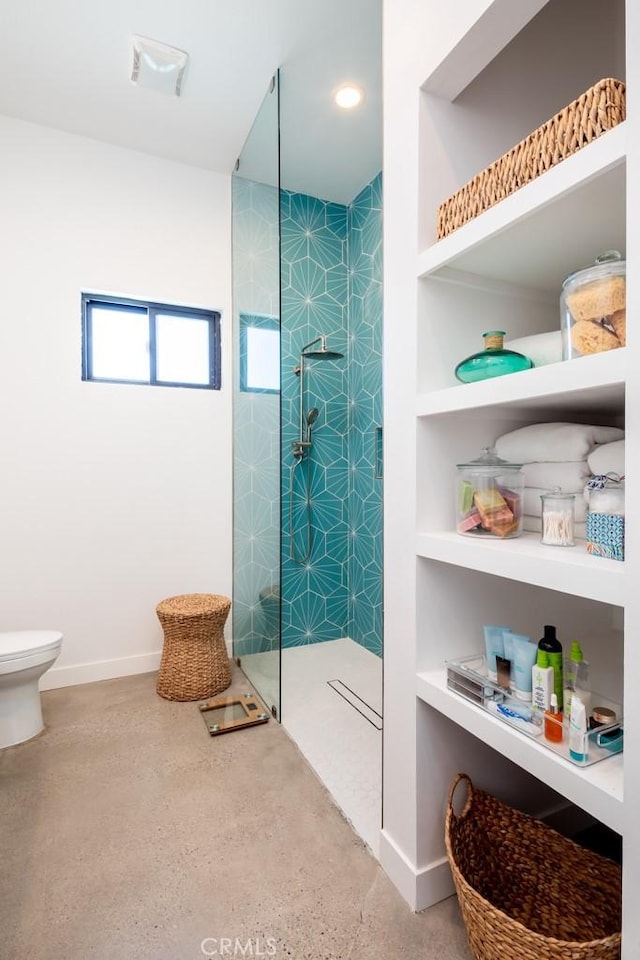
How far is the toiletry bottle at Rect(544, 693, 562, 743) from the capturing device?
0.91 metres

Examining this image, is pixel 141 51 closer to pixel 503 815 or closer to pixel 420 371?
pixel 420 371

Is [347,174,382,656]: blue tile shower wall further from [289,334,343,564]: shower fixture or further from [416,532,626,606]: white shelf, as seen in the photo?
[416,532,626,606]: white shelf

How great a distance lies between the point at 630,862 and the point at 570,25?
1.93m

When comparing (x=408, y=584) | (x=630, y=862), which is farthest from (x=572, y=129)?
(x=630, y=862)

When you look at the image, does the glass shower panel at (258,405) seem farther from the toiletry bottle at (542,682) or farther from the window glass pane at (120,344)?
the toiletry bottle at (542,682)

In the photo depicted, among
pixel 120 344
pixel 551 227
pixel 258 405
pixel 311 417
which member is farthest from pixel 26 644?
pixel 551 227

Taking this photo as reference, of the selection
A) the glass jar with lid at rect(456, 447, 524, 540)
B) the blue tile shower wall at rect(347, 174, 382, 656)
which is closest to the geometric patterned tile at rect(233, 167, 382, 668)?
the blue tile shower wall at rect(347, 174, 382, 656)

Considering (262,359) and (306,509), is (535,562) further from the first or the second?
(306,509)

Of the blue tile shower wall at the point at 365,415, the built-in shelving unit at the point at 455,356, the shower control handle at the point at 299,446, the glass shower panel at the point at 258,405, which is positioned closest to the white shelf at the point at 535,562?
the built-in shelving unit at the point at 455,356

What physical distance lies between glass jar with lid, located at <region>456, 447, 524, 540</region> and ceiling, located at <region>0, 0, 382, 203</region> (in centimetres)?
194

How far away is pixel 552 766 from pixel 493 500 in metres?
0.53

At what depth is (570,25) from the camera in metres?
1.30

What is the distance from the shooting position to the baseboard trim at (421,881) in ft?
4.02

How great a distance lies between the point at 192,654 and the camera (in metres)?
2.40
